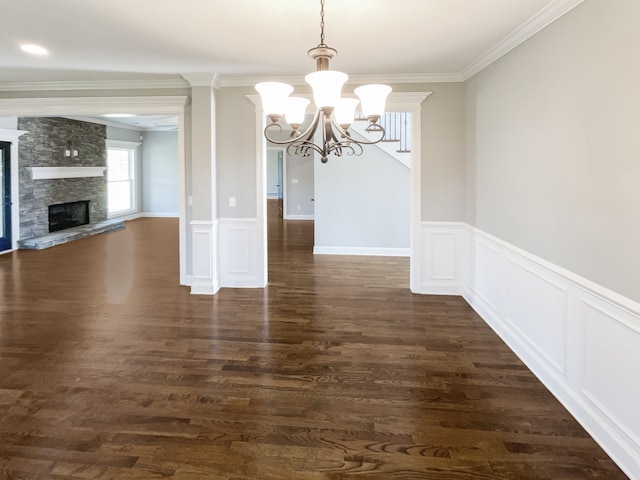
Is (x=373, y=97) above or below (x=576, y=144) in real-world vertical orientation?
above

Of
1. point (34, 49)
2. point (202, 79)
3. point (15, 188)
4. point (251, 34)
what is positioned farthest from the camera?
point (15, 188)

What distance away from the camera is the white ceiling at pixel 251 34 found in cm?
304

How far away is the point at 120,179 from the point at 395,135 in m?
8.16

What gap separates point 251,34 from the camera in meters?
3.62

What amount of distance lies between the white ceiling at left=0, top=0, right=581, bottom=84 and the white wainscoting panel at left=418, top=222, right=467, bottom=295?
69.2 inches

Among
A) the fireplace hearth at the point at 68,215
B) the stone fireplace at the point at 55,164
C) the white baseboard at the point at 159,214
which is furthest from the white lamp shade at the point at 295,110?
the white baseboard at the point at 159,214

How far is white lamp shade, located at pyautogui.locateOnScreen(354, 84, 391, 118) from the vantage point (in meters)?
2.56

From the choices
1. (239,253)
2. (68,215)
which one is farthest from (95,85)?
(68,215)

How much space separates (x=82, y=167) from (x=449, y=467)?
10.0 metres

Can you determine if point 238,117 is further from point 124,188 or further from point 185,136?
point 124,188

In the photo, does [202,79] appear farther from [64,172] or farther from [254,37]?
[64,172]

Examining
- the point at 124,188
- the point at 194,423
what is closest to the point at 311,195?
the point at 124,188

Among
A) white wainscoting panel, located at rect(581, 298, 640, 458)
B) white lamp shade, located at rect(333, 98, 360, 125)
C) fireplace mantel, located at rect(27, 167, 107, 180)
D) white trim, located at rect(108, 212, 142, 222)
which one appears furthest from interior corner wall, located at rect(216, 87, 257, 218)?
white trim, located at rect(108, 212, 142, 222)

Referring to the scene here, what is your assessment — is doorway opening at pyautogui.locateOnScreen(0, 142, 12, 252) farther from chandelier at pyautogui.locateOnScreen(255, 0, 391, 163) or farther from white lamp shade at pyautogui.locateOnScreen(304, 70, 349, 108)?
white lamp shade at pyautogui.locateOnScreen(304, 70, 349, 108)
